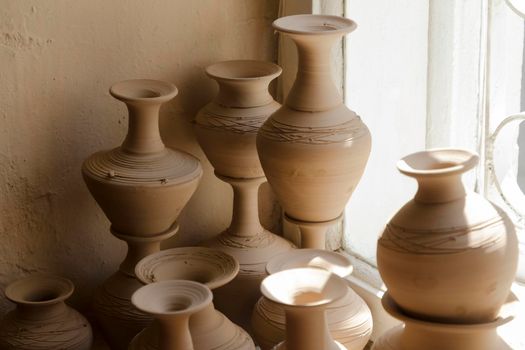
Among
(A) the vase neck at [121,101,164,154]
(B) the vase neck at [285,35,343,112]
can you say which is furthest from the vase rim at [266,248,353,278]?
(A) the vase neck at [121,101,164,154]

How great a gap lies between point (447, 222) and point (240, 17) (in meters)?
1.09

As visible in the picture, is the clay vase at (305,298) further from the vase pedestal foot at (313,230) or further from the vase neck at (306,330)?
the vase pedestal foot at (313,230)

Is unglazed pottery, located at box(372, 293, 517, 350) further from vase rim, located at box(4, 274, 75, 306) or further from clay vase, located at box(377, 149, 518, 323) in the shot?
vase rim, located at box(4, 274, 75, 306)

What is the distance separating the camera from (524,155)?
258cm

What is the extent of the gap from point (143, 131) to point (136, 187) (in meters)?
0.15

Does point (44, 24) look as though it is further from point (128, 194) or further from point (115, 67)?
point (128, 194)

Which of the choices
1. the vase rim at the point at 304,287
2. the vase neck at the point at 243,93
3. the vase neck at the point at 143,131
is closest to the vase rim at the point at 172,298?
the vase rim at the point at 304,287

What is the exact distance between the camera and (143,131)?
2.21 metres

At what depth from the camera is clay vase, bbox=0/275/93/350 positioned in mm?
2125

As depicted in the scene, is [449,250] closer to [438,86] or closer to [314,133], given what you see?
[314,133]

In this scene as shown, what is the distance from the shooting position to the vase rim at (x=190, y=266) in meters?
2.08

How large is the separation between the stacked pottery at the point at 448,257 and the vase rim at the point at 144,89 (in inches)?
28.7

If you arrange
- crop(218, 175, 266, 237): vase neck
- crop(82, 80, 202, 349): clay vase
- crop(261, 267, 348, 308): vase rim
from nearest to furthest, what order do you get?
1. crop(261, 267, 348, 308): vase rim
2. crop(82, 80, 202, 349): clay vase
3. crop(218, 175, 266, 237): vase neck

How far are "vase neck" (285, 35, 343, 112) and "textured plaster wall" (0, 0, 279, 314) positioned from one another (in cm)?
47
